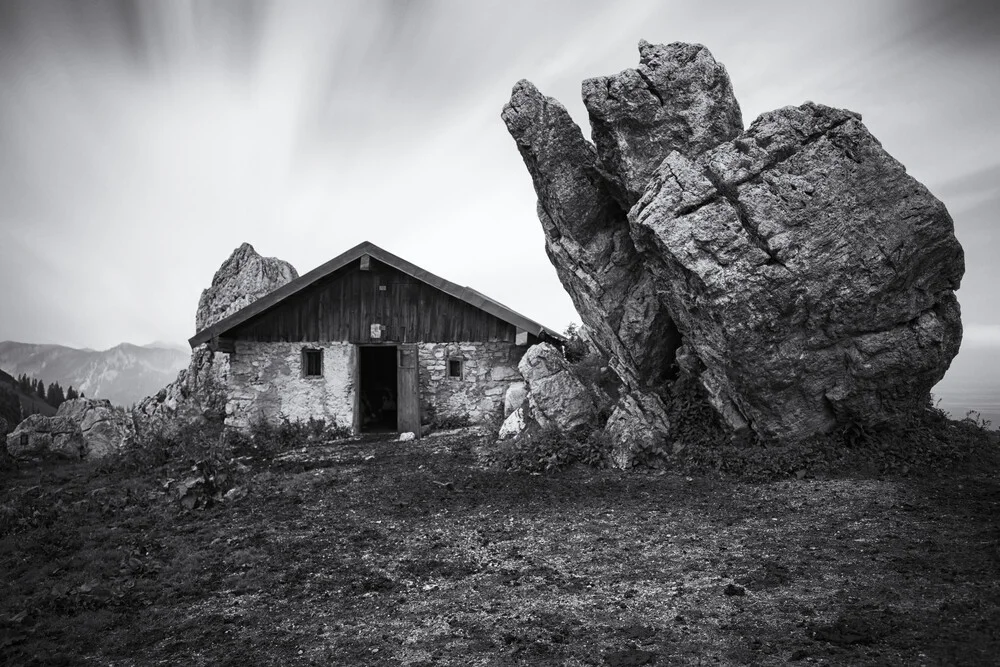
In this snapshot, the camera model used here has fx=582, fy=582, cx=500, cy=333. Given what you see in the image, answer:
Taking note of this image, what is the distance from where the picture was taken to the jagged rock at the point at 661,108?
11125 mm

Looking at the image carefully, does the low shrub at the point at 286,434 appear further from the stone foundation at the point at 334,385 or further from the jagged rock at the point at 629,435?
the jagged rock at the point at 629,435

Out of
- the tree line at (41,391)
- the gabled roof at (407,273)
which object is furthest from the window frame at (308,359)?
the tree line at (41,391)

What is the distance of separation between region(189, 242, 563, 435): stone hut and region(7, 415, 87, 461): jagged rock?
3904 millimetres

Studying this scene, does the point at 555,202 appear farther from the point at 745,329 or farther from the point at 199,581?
the point at 199,581

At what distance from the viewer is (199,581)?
6.43 meters

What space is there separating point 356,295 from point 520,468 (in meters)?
8.27

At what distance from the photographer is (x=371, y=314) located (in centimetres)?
1684

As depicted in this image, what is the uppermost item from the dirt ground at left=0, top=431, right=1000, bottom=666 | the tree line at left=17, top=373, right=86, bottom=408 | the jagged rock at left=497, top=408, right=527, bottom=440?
the tree line at left=17, top=373, right=86, bottom=408

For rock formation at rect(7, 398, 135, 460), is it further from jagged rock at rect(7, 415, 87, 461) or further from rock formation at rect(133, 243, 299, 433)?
rock formation at rect(133, 243, 299, 433)

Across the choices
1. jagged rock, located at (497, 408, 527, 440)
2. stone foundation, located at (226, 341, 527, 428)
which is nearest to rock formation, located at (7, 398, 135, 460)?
stone foundation, located at (226, 341, 527, 428)

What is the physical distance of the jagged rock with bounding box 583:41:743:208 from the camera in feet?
36.5

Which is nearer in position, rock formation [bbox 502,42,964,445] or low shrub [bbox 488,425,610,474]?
rock formation [bbox 502,42,964,445]

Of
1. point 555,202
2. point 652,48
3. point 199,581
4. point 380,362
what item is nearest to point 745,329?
point 555,202

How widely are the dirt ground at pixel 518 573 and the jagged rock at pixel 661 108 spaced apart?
6167mm
